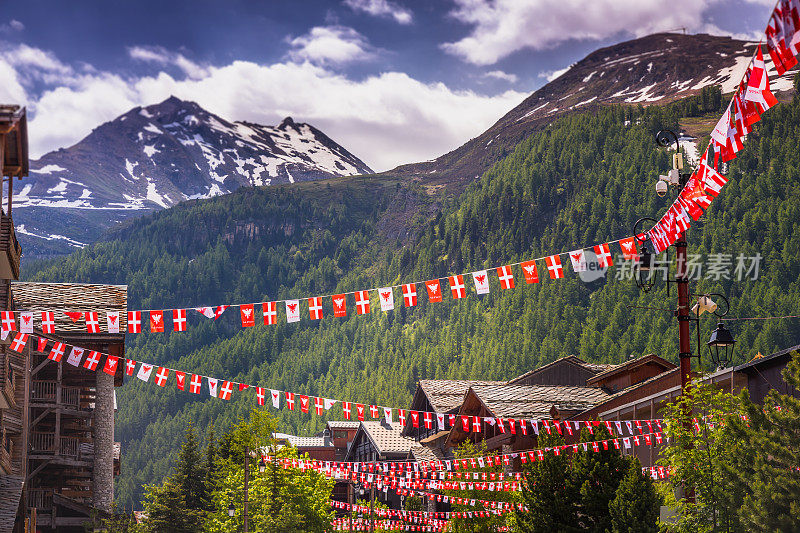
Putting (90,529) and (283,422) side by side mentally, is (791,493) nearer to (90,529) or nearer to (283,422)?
(90,529)

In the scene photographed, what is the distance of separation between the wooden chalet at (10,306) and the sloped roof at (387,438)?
37.1m

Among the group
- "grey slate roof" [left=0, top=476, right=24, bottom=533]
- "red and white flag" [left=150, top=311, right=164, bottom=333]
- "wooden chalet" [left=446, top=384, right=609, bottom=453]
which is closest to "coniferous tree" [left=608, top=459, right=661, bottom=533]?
"red and white flag" [left=150, top=311, right=164, bottom=333]

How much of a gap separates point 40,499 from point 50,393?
16.9 ft

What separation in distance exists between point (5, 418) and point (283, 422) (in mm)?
127869

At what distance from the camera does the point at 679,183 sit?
22031mm

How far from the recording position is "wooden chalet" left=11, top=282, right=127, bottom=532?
4638cm

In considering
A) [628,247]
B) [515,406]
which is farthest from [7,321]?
[515,406]

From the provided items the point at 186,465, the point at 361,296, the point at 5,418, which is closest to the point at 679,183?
the point at 361,296

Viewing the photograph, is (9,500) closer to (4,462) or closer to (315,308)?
(4,462)

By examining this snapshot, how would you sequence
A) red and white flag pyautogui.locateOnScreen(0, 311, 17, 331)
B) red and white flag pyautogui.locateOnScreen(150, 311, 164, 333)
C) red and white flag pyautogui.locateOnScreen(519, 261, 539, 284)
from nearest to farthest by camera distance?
red and white flag pyautogui.locateOnScreen(519, 261, 539, 284)
red and white flag pyautogui.locateOnScreen(0, 311, 17, 331)
red and white flag pyautogui.locateOnScreen(150, 311, 164, 333)

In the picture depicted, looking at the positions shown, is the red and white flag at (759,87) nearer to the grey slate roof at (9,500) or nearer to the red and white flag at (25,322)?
the grey slate roof at (9,500)

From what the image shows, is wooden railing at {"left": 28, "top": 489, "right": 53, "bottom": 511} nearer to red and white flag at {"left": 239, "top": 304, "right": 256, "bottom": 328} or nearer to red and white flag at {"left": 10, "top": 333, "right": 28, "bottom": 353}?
red and white flag at {"left": 10, "top": 333, "right": 28, "bottom": 353}

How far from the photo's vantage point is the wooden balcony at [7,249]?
28.9 metres

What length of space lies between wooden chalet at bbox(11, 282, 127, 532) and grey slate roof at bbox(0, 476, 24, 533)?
15291mm
